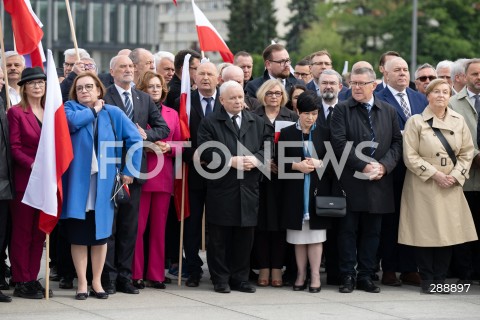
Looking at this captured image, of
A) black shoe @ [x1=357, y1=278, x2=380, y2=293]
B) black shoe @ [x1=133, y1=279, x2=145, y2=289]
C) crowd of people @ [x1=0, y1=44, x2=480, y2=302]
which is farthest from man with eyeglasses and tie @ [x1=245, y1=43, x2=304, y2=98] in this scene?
black shoe @ [x1=133, y1=279, x2=145, y2=289]

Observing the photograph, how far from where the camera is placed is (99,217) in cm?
1066

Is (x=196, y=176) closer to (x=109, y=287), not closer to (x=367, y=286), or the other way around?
(x=109, y=287)

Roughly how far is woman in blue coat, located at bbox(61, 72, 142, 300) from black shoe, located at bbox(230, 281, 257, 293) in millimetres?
1419

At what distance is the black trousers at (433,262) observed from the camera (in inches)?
461

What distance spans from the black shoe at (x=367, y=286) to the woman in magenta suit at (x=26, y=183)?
3174 mm

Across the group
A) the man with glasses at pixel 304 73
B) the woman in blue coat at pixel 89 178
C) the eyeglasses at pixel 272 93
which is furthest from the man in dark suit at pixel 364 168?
the man with glasses at pixel 304 73

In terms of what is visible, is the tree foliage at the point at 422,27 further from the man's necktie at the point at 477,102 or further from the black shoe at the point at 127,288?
the black shoe at the point at 127,288

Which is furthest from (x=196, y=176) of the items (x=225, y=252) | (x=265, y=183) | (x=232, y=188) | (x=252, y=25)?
(x=252, y=25)

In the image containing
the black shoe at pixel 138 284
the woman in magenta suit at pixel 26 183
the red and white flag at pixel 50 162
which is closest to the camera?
the red and white flag at pixel 50 162

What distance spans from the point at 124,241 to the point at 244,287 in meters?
1.29

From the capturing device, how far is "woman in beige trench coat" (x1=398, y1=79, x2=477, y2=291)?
38.1 ft

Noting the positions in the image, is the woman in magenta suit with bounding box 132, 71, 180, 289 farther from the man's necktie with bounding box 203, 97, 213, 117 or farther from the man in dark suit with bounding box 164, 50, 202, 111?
the man in dark suit with bounding box 164, 50, 202, 111

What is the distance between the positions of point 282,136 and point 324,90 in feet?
2.91

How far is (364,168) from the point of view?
11516mm
